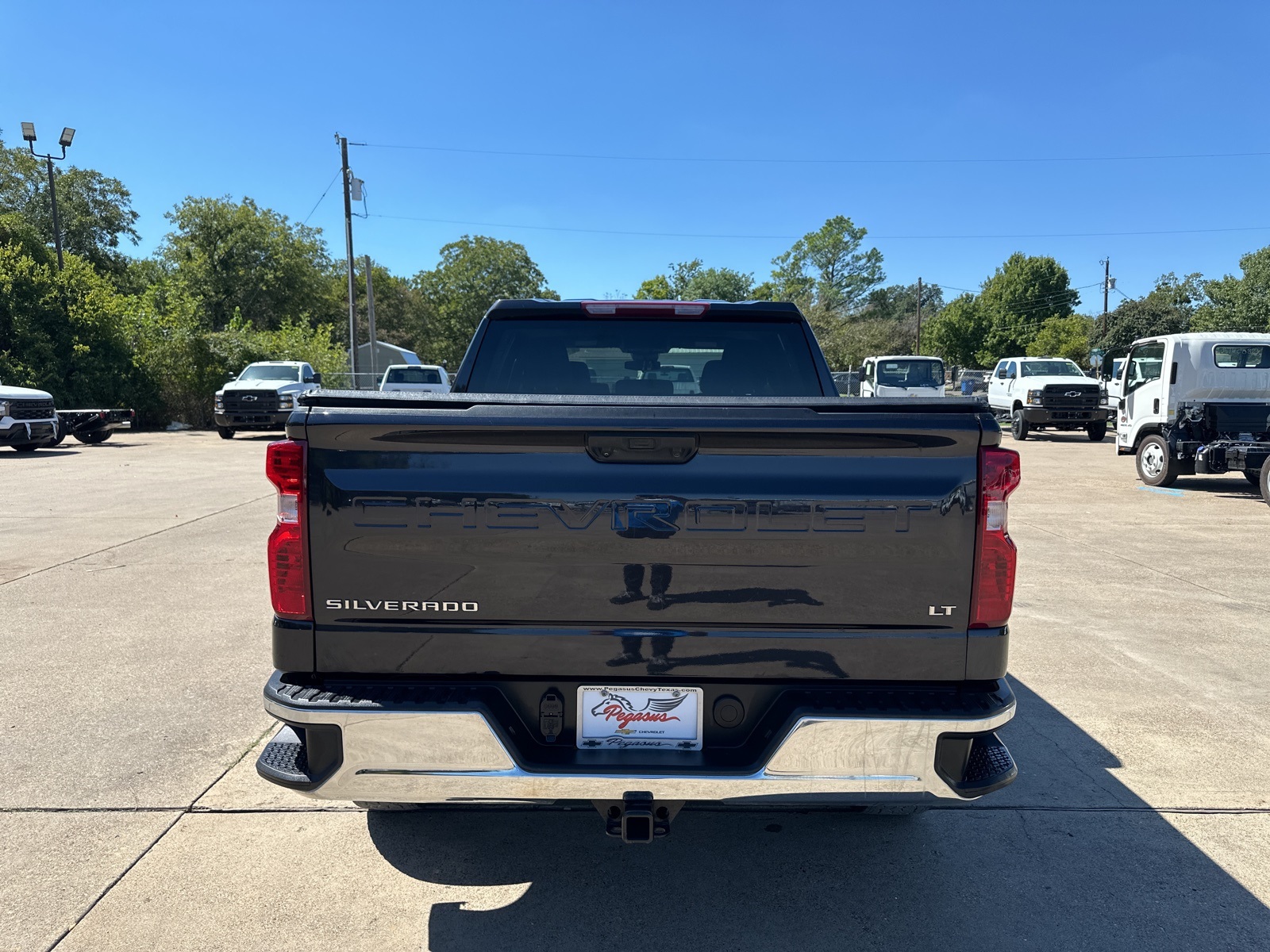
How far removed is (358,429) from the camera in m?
2.27

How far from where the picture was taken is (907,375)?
79.0 ft

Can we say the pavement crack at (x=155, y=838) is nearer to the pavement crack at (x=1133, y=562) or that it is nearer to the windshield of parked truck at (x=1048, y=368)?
the pavement crack at (x=1133, y=562)

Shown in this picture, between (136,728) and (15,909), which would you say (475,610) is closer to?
(15,909)

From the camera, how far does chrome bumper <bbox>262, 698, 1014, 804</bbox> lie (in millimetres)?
2250

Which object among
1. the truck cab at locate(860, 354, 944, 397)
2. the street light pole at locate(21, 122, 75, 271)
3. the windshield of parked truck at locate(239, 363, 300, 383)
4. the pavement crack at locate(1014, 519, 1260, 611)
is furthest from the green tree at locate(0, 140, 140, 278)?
the pavement crack at locate(1014, 519, 1260, 611)

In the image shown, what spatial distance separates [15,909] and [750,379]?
11.2 feet

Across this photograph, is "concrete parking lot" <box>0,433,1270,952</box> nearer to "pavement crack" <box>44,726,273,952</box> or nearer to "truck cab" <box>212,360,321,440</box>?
"pavement crack" <box>44,726,273,952</box>

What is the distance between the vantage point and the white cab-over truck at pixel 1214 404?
1238cm

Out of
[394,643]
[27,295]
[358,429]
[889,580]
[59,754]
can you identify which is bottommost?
[59,754]

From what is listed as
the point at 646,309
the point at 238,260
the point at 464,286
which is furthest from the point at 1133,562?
the point at 464,286

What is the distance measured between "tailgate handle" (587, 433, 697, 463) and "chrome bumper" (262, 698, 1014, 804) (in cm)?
76

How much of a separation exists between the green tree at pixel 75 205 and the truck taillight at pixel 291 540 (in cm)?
5186

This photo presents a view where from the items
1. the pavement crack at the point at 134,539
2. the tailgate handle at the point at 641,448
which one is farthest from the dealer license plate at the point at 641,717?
the pavement crack at the point at 134,539

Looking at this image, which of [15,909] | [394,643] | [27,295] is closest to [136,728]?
[15,909]
